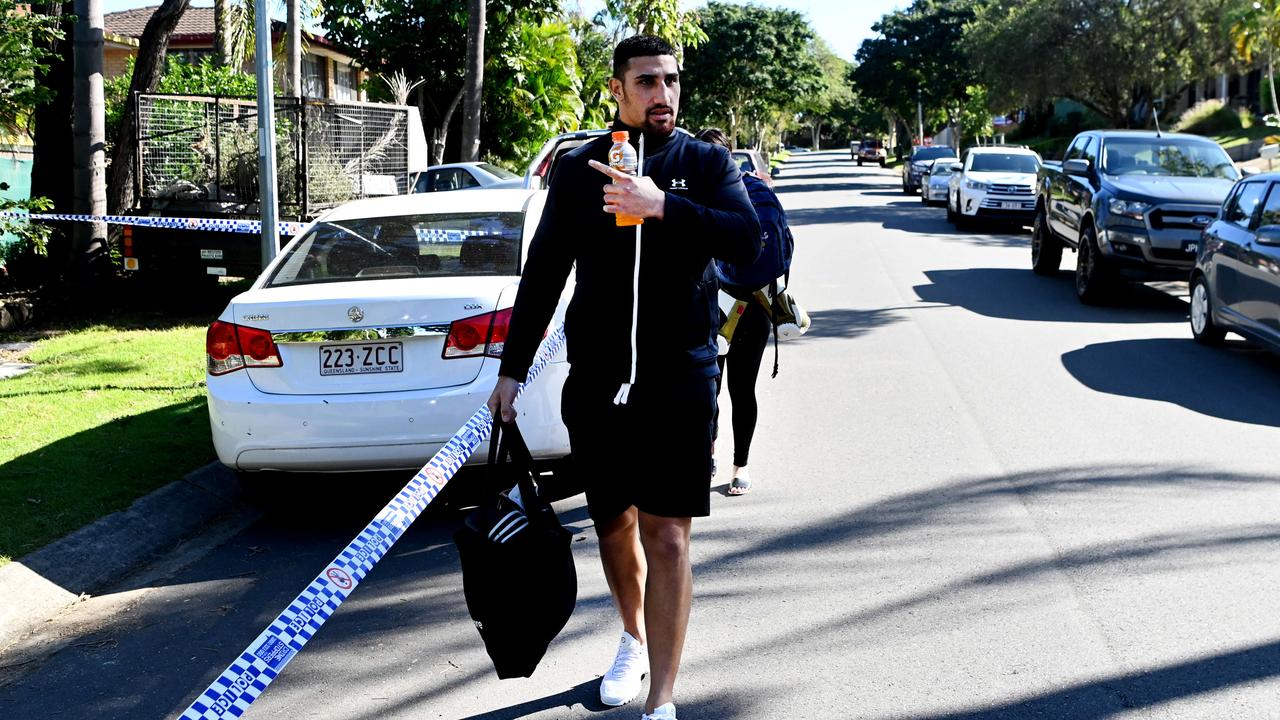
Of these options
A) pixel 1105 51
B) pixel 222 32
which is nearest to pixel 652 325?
pixel 222 32

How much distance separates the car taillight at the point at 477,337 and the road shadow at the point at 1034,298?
8148 mm

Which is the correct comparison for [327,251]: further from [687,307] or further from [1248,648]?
[1248,648]

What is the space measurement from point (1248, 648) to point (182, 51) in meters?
37.1

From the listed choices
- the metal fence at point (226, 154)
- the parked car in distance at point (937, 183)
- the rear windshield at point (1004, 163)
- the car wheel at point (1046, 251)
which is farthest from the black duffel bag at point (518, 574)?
the parked car in distance at point (937, 183)

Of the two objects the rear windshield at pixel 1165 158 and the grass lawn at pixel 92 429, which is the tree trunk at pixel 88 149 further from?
the rear windshield at pixel 1165 158

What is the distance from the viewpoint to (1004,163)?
26219 mm

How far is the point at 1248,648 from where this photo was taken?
449 cm

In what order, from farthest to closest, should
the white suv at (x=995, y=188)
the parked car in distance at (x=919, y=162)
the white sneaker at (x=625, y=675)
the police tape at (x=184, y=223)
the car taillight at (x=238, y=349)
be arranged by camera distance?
the parked car in distance at (x=919, y=162)
the white suv at (x=995, y=188)
the police tape at (x=184, y=223)
the car taillight at (x=238, y=349)
the white sneaker at (x=625, y=675)

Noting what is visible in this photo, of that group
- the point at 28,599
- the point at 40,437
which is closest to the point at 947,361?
the point at 40,437

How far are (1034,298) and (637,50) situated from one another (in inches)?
456

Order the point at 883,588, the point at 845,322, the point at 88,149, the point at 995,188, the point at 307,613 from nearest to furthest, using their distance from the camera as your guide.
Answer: the point at 307,613 → the point at 883,588 → the point at 845,322 → the point at 88,149 → the point at 995,188

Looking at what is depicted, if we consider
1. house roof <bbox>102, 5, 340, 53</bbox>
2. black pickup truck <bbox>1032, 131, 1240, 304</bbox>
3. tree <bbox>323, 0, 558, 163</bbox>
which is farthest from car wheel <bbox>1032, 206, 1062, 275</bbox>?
house roof <bbox>102, 5, 340, 53</bbox>

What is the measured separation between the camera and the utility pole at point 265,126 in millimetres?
9172

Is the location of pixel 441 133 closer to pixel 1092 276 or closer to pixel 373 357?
pixel 1092 276
